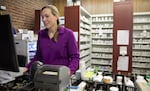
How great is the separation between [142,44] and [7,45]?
574cm

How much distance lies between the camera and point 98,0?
707cm

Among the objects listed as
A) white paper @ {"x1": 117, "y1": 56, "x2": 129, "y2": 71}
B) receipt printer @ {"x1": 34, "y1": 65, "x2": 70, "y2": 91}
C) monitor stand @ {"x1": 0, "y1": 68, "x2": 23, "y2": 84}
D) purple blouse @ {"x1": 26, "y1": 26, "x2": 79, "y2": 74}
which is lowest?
white paper @ {"x1": 117, "y1": 56, "x2": 129, "y2": 71}

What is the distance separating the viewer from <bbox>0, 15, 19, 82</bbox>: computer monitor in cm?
96

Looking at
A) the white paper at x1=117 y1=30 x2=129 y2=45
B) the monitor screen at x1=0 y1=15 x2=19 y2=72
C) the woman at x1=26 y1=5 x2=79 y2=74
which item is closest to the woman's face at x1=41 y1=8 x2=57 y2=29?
the woman at x1=26 y1=5 x2=79 y2=74

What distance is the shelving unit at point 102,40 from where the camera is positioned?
6375 mm

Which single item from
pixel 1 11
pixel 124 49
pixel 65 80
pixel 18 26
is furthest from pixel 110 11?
pixel 65 80

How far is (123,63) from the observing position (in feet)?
14.4

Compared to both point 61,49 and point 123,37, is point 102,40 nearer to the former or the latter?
point 123,37

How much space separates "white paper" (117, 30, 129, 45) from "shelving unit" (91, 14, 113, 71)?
2.00 meters

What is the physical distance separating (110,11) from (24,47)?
4219mm

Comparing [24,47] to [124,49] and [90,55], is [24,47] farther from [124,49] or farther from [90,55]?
[90,55]

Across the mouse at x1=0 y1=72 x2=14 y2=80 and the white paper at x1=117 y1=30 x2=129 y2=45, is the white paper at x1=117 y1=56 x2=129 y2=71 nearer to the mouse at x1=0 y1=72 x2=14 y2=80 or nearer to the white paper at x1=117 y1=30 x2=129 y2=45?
the white paper at x1=117 y1=30 x2=129 y2=45

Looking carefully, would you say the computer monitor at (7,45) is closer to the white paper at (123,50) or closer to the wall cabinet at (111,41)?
the white paper at (123,50)

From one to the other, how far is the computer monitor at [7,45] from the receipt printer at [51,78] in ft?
0.53
